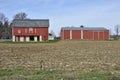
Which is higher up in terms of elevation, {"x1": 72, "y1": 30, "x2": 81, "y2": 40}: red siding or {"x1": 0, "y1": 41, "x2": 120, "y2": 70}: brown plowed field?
{"x1": 72, "y1": 30, "x2": 81, "y2": 40}: red siding

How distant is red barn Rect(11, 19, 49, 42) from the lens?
283ft

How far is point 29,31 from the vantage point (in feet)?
286

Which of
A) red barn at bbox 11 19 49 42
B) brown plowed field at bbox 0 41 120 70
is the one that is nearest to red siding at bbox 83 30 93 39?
red barn at bbox 11 19 49 42

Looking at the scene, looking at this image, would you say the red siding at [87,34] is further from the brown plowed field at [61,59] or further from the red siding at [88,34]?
the brown plowed field at [61,59]

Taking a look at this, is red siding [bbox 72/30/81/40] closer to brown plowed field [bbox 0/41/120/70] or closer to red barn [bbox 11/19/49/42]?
red barn [bbox 11/19/49/42]

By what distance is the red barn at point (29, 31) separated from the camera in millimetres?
86312

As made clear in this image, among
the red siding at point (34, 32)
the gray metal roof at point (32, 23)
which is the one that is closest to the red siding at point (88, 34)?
the gray metal roof at point (32, 23)

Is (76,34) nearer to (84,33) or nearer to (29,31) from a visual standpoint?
(84,33)

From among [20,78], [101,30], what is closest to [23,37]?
[101,30]

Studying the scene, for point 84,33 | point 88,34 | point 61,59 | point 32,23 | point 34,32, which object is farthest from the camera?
point 84,33

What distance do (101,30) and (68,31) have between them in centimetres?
1327

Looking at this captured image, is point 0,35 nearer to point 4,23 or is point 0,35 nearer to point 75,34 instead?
point 4,23

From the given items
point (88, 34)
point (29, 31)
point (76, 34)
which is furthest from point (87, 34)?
point (29, 31)

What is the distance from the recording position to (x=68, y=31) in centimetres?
10681
